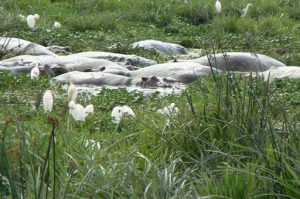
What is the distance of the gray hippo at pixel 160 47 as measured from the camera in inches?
470

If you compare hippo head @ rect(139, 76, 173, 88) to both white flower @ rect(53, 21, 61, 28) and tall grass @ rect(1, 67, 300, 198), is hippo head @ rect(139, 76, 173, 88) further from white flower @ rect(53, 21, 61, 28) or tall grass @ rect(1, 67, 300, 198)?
white flower @ rect(53, 21, 61, 28)

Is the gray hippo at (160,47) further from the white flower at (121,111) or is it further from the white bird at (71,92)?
the white bird at (71,92)

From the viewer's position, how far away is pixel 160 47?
12.0 metres

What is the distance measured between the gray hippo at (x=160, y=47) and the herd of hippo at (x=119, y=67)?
37.2 inches

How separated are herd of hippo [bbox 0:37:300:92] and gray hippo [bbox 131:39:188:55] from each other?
3.10ft

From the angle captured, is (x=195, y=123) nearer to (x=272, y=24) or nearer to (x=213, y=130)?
(x=213, y=130)

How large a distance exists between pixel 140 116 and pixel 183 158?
1.31 m

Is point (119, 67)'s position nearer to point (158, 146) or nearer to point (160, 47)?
point (160, 47)

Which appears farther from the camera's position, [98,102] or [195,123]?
[98,102]

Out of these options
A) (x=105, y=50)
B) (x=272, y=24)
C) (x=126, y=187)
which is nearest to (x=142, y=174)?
(x=126, y=187)

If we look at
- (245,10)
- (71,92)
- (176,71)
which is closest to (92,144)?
(71,92)

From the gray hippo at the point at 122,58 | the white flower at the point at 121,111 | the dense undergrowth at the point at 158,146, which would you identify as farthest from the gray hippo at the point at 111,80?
the white flower at the point at 121,111

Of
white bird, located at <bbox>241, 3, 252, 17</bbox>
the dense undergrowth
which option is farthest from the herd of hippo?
white bird, located at <bbox>241, 3, 252, 17</bbox>

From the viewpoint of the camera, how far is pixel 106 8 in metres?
15.1
